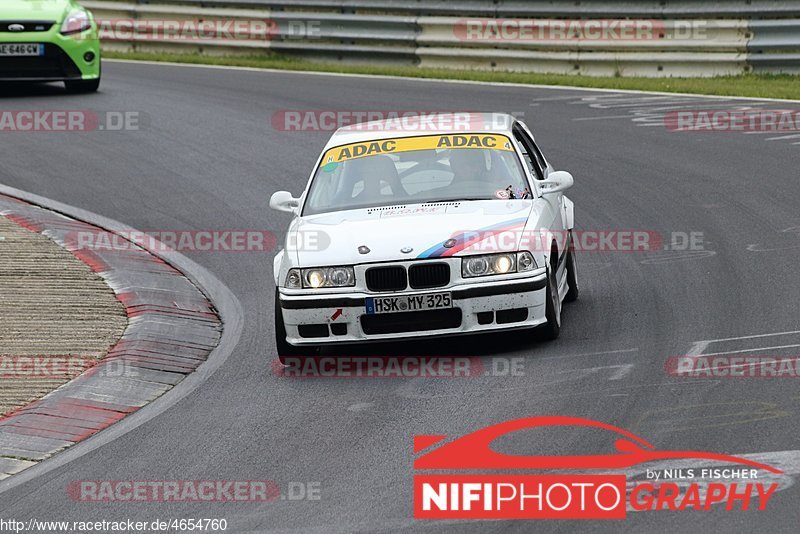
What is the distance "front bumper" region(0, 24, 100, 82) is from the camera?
18.8 meters

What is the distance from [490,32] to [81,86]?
6.17m

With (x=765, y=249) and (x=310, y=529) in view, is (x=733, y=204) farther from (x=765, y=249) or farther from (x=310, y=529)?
(x=310, y=529)

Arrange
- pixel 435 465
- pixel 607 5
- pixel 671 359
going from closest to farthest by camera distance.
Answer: pixel 435 465 → pixel 671 359 → pixel 607 5

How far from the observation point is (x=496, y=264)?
29.3 feet

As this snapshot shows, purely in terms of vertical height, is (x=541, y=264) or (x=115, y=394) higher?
(x=541, y=264)

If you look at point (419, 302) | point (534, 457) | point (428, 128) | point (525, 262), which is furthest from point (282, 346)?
point (534, 457)

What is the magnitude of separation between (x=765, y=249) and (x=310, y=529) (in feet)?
21.2

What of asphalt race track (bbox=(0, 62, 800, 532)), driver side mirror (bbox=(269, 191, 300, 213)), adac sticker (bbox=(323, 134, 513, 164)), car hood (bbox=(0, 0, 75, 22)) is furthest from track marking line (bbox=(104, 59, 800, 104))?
driver side mirror (bbox=(269, 191, 300, 213))

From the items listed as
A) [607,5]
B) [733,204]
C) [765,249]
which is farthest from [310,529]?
[607,5]

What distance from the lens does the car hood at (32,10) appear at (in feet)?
61.4

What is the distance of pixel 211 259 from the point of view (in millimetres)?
12531

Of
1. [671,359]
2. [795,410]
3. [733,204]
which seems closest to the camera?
[795,410]

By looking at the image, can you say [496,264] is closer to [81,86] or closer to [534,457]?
[534,457]

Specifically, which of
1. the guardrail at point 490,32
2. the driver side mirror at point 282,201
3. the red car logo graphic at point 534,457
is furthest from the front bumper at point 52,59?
the red car logo graphic at point 534,457
